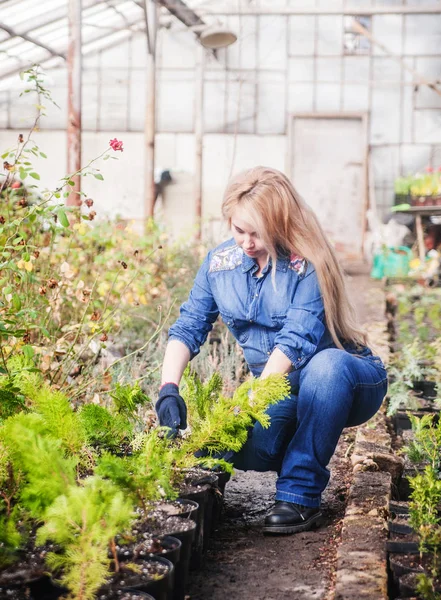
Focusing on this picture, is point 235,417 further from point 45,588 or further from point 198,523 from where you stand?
point 45,588

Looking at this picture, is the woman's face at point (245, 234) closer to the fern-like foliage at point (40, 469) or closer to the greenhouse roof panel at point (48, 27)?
the fern-like foliage at point (40, 469)

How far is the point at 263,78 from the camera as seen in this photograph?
12703mm

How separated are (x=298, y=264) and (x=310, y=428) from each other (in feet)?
1.74

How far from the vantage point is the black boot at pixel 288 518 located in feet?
7.79

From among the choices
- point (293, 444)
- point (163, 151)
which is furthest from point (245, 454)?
point (163, 151)

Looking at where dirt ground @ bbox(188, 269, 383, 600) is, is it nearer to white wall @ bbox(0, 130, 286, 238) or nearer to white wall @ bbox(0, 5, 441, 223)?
white wall @ bbox(0, 130, 286, 238)

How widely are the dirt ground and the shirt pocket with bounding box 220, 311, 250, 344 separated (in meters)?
0.56

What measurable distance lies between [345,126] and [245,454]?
10.9m

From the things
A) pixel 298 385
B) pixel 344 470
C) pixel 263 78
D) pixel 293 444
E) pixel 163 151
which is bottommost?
pixel 344 470

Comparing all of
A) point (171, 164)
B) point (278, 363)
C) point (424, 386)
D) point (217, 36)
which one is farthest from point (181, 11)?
point (278, 363)

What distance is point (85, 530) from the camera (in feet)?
5.02

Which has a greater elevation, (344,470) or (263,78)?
(263,78)

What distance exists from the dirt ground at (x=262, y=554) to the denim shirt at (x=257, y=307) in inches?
18.1

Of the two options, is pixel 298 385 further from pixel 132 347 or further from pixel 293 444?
pixel 132 347
